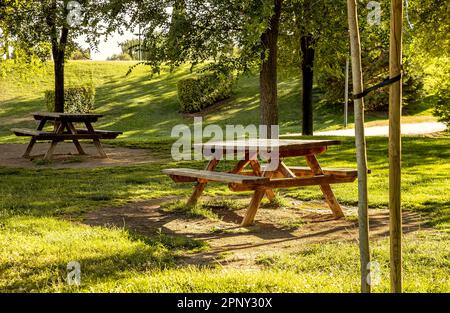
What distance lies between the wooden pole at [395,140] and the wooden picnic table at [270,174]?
3.87m

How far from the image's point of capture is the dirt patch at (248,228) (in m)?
6.26

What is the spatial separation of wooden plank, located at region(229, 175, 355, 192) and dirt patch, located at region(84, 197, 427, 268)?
0.46 metres

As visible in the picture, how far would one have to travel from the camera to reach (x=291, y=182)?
7.96 m

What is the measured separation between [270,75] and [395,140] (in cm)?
1298

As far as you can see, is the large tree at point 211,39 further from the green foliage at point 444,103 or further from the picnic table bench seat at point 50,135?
the green foliage at point 444,103

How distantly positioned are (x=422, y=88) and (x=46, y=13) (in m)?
23.1

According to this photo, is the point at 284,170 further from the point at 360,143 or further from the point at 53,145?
the point at 53,145

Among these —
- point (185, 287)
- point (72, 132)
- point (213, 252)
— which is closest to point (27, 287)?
point (185, 287)

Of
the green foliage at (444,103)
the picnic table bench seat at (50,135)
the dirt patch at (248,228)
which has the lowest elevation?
the dirt patch at (248,228)

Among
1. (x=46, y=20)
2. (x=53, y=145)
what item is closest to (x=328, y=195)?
(x=53, y=145)

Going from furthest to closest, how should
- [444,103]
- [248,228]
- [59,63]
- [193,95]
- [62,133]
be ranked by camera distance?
[193,95] < [444,103] < [59,63] < [62,133] < [248,228]

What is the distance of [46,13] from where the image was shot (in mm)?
19281

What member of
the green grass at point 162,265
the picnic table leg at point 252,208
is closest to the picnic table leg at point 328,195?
the picnic table leg at point 252,208

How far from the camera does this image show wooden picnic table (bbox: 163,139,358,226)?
24.9 ft
